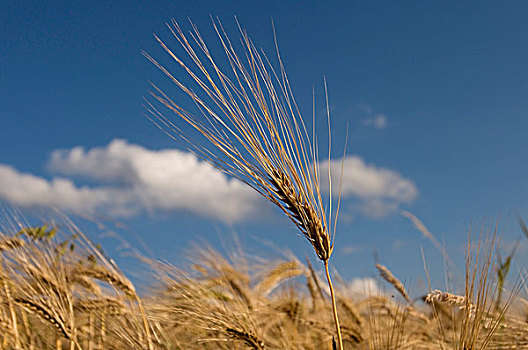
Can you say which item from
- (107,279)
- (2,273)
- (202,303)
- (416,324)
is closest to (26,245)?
(2,273)

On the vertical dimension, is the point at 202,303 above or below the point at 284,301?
below

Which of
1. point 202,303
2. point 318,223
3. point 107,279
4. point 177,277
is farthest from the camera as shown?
point 107,279

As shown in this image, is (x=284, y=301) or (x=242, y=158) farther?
(x=284, y=301)

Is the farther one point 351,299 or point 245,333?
point 351,299

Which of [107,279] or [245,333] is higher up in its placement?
[107,279]

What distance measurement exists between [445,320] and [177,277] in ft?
7.51

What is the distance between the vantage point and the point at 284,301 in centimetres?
303

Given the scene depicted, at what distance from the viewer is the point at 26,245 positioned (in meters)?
2.38

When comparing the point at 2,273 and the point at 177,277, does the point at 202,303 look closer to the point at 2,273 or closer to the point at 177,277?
the point at 177,277

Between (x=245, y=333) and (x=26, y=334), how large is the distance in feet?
4.91

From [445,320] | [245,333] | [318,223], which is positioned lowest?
[245,333]

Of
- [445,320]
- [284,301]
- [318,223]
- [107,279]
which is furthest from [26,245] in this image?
[445,320]

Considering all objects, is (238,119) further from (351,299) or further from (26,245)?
(351,299)

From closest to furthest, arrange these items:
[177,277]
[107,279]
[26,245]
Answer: [177,277] → [26,245] → [107,279]
